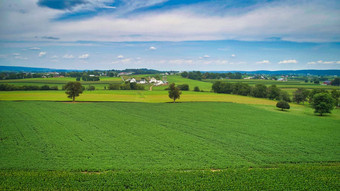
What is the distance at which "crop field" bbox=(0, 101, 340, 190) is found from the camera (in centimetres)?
1839

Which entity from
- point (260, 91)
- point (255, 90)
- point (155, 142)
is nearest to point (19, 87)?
point (155, 142)

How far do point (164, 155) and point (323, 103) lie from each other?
53679mm

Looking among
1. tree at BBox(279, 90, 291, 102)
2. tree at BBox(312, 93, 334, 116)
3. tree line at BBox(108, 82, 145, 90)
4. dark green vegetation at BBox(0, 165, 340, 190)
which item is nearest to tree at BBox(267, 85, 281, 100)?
tree at BBox(279, 90, 291, 102)

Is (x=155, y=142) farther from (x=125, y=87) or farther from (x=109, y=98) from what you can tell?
(x=125, y=87)

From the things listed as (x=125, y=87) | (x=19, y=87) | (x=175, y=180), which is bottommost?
(x=175, y=180)

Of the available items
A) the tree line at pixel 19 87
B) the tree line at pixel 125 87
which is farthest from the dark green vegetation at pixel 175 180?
the tree line at pixel 125 87

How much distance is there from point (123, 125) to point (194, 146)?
16.9 meters

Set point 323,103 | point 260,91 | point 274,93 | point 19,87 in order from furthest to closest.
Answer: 1. point 260,91
2. point 19,87
3. point 274,93
4. point 323,103

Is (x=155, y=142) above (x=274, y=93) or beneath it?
beneath

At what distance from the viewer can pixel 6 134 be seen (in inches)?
1204

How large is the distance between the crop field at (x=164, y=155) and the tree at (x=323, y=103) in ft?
56.3

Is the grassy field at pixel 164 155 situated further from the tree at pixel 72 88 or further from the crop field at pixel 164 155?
the tree at pixel 72 88

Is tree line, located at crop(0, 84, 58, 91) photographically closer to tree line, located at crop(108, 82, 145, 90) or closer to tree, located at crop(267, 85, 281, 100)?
tree line, located at crop(108, 82, 145, 90)

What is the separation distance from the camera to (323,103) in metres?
54.5
